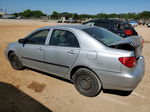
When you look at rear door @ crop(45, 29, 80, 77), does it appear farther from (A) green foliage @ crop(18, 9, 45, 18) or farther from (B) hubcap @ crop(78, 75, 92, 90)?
(A) green foliage @ crop(18, 9, 45, 18)

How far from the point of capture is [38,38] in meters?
4.71

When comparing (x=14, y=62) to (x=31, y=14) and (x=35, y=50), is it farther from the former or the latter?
(x=31, y=14)

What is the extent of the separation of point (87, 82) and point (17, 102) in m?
1.60

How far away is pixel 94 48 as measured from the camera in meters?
3.44

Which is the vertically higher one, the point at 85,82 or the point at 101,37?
the point at 101,37

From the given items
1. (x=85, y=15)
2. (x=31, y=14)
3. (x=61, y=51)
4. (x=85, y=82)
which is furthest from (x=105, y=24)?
(x=31, y=14)

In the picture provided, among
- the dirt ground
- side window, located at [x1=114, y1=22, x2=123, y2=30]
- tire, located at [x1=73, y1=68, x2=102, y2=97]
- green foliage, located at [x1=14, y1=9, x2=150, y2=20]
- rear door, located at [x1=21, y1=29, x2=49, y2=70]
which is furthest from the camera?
green foliage, located at [x1=14, y1=9, x2=150, y2=20]

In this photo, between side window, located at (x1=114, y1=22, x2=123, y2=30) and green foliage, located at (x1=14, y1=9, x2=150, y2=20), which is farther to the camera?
green foliage, located at (x1=14, y1=9, x2=150, y2=20)

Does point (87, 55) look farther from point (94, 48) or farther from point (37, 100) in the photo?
point (37, 100)

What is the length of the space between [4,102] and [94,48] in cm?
226

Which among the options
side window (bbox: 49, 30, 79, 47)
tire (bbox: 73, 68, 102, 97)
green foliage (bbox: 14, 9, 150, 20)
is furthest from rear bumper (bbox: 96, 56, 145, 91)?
green foliage (bbox: 14, 9, 150, 20)

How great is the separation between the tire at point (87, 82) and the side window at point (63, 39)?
659mm

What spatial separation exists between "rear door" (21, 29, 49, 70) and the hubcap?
124 centimetres

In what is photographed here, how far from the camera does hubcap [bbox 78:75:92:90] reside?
145 inches
